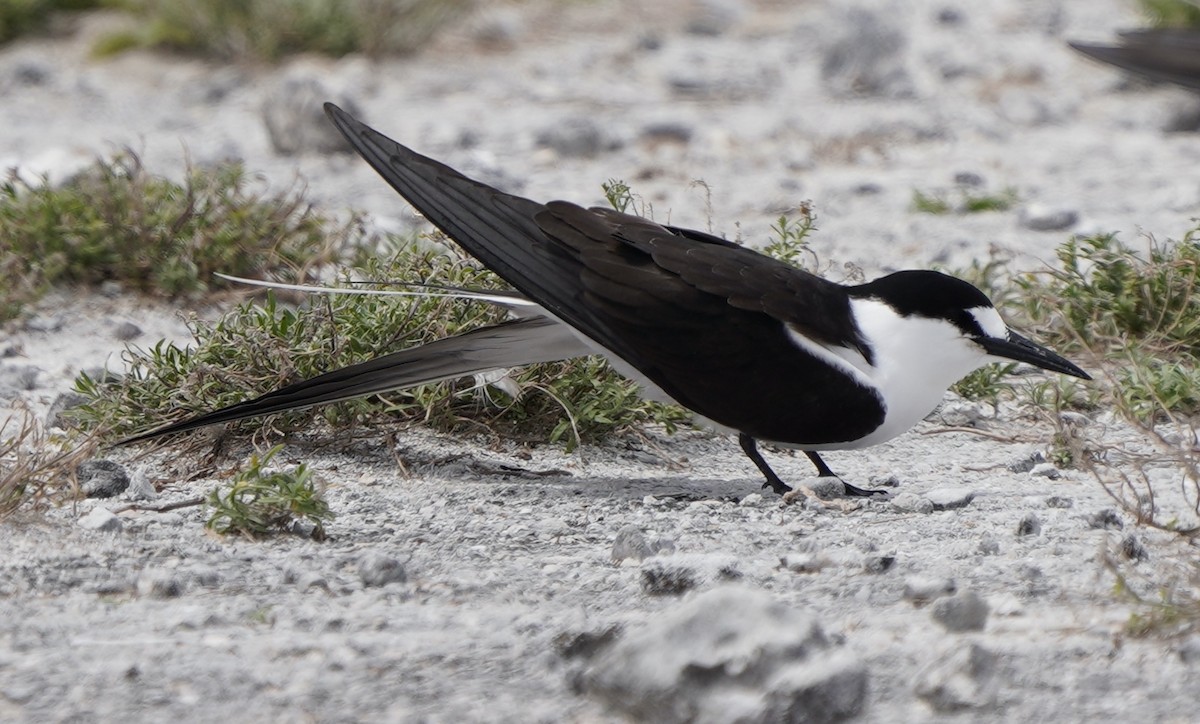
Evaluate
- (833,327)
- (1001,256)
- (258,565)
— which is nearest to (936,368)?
(833,327)

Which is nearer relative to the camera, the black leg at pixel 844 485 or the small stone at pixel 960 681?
the small stone at pixel 960 681

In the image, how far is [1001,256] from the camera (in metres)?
5.40

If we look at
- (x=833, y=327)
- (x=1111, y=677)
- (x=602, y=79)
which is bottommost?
(x=1111, y=677)

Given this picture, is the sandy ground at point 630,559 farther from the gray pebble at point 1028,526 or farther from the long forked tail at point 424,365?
the long forked tail at point 424,365

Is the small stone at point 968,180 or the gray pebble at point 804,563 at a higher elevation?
the small stone at point 968,180

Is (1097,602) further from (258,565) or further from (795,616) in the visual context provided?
(258,565)

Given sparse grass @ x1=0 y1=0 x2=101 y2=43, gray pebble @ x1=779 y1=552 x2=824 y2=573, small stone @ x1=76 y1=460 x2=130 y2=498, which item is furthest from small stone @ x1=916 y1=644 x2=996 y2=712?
sparse grass @ x1=0 y1=0 x2=101 y2=43

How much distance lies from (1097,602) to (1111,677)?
285 mm

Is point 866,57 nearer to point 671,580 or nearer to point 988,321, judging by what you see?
point 988,321

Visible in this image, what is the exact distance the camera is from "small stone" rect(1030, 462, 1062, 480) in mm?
3727

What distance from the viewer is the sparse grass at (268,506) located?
3.14m

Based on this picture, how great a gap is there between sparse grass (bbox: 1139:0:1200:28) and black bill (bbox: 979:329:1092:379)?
4992mm

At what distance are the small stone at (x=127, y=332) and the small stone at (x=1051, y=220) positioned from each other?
2.99 meters

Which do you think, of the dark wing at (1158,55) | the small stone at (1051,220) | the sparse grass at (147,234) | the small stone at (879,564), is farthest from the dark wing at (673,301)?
the dark wing at (1158,55)
